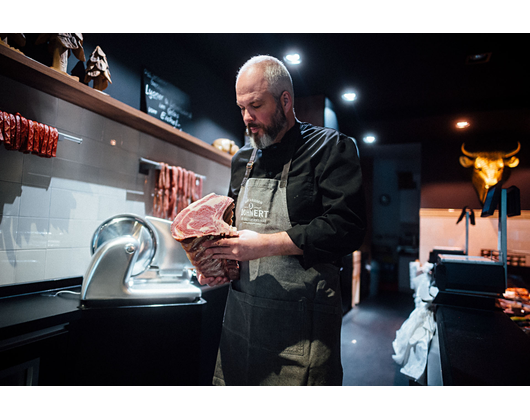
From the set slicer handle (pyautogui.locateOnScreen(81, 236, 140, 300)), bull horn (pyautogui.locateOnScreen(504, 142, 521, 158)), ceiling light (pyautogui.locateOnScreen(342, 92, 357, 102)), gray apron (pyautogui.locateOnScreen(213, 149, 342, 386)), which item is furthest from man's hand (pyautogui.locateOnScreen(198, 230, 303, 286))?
bull horn (pyautogui.locateOnScreen(504, 142, 521, 158))

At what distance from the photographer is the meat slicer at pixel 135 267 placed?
1490 mm

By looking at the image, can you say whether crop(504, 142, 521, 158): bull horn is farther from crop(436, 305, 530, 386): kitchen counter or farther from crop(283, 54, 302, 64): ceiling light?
crop(436, 305, 530, 386): kitchen counter

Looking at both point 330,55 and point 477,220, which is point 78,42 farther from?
point 477,220

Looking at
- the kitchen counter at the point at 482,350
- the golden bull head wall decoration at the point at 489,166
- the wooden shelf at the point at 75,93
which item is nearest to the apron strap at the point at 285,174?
the kitchen counter at the point at 482,350

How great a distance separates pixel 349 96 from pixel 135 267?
3.47 m

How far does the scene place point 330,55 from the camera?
3070 mm

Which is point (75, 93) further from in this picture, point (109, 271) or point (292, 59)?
point (292, 59)

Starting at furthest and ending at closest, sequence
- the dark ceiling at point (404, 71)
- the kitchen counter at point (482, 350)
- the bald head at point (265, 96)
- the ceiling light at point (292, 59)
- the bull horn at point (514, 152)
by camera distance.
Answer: the bull horn at point (514, 152) < the ceiling light at point (292, 59) < the dark ceiling at point (404, 71) < the bald head at point (265, 96) < the kitchen counter at point (482, 350)

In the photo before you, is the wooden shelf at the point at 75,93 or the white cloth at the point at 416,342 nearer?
the wooden shelf at the point at 75,93

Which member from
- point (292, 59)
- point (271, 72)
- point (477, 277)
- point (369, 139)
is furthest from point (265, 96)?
point (369, 139)

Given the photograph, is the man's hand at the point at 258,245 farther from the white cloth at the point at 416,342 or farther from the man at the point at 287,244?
the white cloth at the point at 416,342

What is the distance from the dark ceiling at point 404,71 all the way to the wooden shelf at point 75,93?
3.61ft

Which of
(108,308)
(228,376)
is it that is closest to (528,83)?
(228,376)

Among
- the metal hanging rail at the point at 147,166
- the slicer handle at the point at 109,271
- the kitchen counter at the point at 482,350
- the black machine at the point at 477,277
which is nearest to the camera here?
the kitchen counter at the point at 482,350
